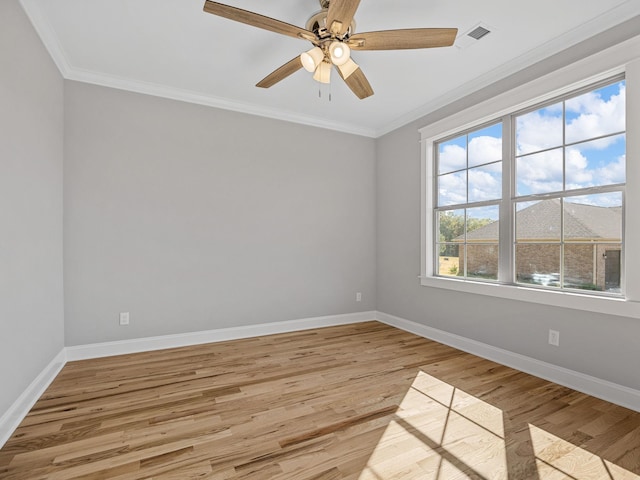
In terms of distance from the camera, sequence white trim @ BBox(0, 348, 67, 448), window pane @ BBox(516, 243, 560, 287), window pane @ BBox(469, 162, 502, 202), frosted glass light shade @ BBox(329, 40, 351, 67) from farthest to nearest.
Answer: window pane @ BBox(469, 162, 502, 202) → window pane @ BBox(516, 243, 560, 287) → frosted glass light shade @ BBox(329, 40, 351, 67) → white trim @ BBox(0, 348, 67, 448)

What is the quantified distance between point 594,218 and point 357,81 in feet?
6.82

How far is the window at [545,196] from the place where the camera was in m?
2.37

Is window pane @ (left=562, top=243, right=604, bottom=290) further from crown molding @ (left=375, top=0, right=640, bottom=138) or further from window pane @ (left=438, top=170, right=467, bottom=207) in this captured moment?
crown molding @ (left=375, top=0, right=640, bottom=138)

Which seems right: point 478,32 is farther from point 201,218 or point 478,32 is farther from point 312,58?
point 201,218

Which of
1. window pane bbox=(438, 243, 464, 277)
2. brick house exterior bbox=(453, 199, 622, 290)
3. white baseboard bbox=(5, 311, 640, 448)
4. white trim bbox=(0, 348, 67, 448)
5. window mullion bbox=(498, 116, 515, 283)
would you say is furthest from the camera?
window pane bbox=(438, 243, 464, 277)

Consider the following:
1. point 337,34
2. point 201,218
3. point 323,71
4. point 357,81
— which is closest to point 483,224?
point 357,81

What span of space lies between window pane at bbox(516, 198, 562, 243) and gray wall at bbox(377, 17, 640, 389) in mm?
591

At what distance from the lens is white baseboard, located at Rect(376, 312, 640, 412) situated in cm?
219

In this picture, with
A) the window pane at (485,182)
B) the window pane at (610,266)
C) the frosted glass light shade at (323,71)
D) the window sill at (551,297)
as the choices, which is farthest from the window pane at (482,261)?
the frosted glass light shade at (323,71)

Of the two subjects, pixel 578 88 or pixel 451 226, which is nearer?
pixel 578 88

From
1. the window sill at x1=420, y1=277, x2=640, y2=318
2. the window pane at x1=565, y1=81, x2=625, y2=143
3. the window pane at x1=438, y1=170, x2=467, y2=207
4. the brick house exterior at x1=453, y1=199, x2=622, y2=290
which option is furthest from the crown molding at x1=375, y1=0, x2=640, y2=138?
the window sill at x1=420, y1=277, x2=640, y2=318

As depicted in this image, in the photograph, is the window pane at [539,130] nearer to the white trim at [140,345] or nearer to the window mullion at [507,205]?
the window mullion at [507,205]

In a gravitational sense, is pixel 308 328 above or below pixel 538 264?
below

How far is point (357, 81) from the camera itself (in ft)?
8.01
